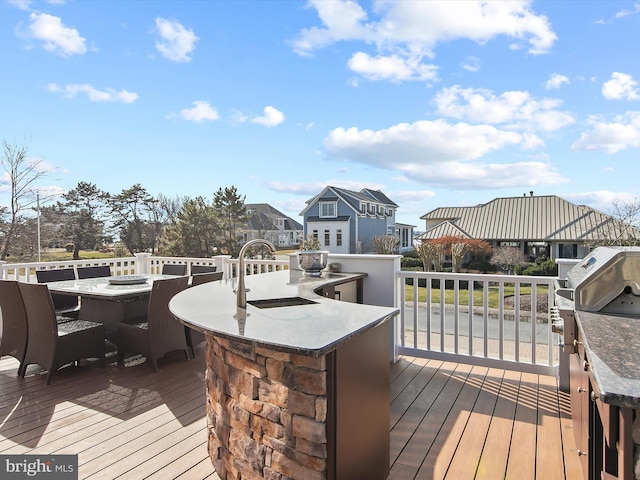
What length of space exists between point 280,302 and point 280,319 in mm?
618

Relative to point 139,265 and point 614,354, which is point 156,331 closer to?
point 614,354

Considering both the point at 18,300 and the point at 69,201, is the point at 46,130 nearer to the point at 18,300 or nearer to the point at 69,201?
the point at 69,201

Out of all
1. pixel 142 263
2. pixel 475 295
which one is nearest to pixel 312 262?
pixel 142 263

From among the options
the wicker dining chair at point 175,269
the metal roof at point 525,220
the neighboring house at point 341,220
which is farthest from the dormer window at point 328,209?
the wicker dining chair at point 175,269

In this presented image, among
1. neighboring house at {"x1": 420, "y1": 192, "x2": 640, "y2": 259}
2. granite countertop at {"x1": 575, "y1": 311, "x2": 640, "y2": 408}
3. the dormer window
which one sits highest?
the dormer window

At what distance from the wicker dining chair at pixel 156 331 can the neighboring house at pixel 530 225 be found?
1788 centimetres

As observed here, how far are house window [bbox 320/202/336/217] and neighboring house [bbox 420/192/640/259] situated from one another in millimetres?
5776

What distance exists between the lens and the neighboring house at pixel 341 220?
75.2 feet

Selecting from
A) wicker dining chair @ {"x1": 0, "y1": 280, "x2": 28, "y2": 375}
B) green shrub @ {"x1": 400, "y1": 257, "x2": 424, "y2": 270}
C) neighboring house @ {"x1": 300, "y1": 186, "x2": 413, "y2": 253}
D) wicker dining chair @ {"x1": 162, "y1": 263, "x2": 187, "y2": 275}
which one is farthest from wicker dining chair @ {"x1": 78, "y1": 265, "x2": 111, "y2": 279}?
neighboring house @ {"x1": 300, "y1": 186, "x2": 413, "y2": 253}

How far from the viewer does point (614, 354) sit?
1169 millimetres

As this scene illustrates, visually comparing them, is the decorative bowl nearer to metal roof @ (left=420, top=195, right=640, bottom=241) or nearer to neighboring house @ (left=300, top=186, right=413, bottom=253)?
metal roof @ (left=420, top=195, right=640, bottom=241)

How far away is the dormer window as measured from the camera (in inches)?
915

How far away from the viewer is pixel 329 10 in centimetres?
Result: 554

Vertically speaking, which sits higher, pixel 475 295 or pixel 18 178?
pixel 18 178
